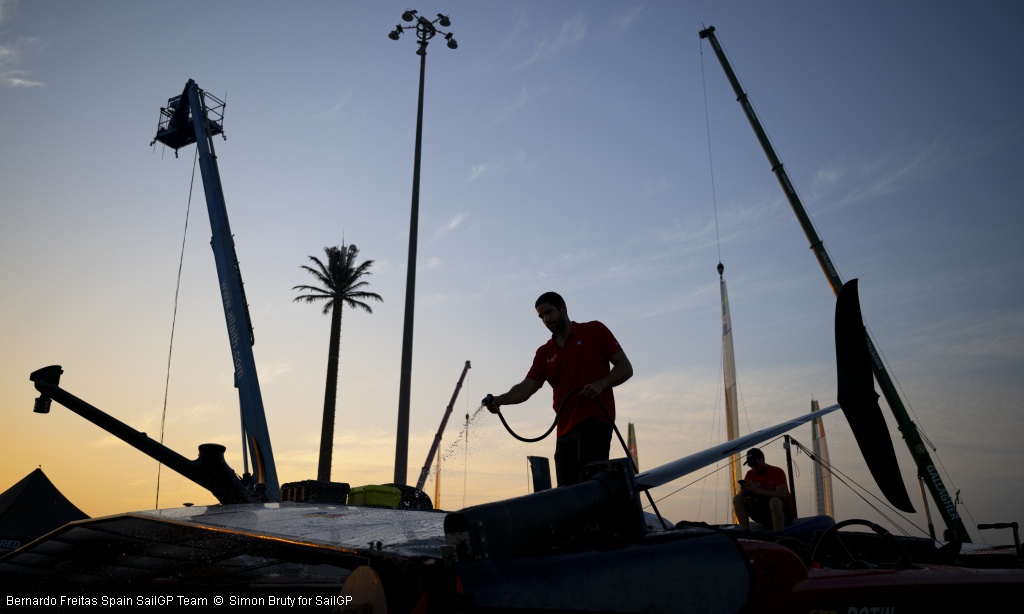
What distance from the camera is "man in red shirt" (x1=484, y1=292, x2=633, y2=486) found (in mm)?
3771

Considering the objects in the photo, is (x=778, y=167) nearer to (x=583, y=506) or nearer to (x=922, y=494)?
(x=922, y=494)

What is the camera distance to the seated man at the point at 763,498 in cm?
575

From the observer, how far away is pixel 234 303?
13.8 m

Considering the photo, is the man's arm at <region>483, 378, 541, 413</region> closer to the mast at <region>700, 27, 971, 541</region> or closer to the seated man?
the seated man

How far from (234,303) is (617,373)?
1172 cm

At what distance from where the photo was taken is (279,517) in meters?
2.59

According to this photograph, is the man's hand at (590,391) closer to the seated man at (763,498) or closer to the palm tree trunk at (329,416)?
the seated man at (763,498)

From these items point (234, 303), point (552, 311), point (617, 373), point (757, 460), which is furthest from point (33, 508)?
point (617, 373)

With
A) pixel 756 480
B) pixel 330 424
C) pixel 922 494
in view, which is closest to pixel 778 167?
pixel 922 494

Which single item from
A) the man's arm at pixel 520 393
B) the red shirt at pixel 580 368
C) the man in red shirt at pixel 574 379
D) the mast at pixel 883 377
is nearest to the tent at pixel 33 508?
the man's arm at pixel 520 393

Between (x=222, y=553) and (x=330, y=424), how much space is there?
21.5 metres

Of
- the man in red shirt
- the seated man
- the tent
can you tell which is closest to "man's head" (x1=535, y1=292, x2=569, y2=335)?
the man in red shirt

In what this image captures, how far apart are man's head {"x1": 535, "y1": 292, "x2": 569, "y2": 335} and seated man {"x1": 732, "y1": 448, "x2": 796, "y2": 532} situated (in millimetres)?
2176

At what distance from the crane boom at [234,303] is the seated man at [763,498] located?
8546mm
